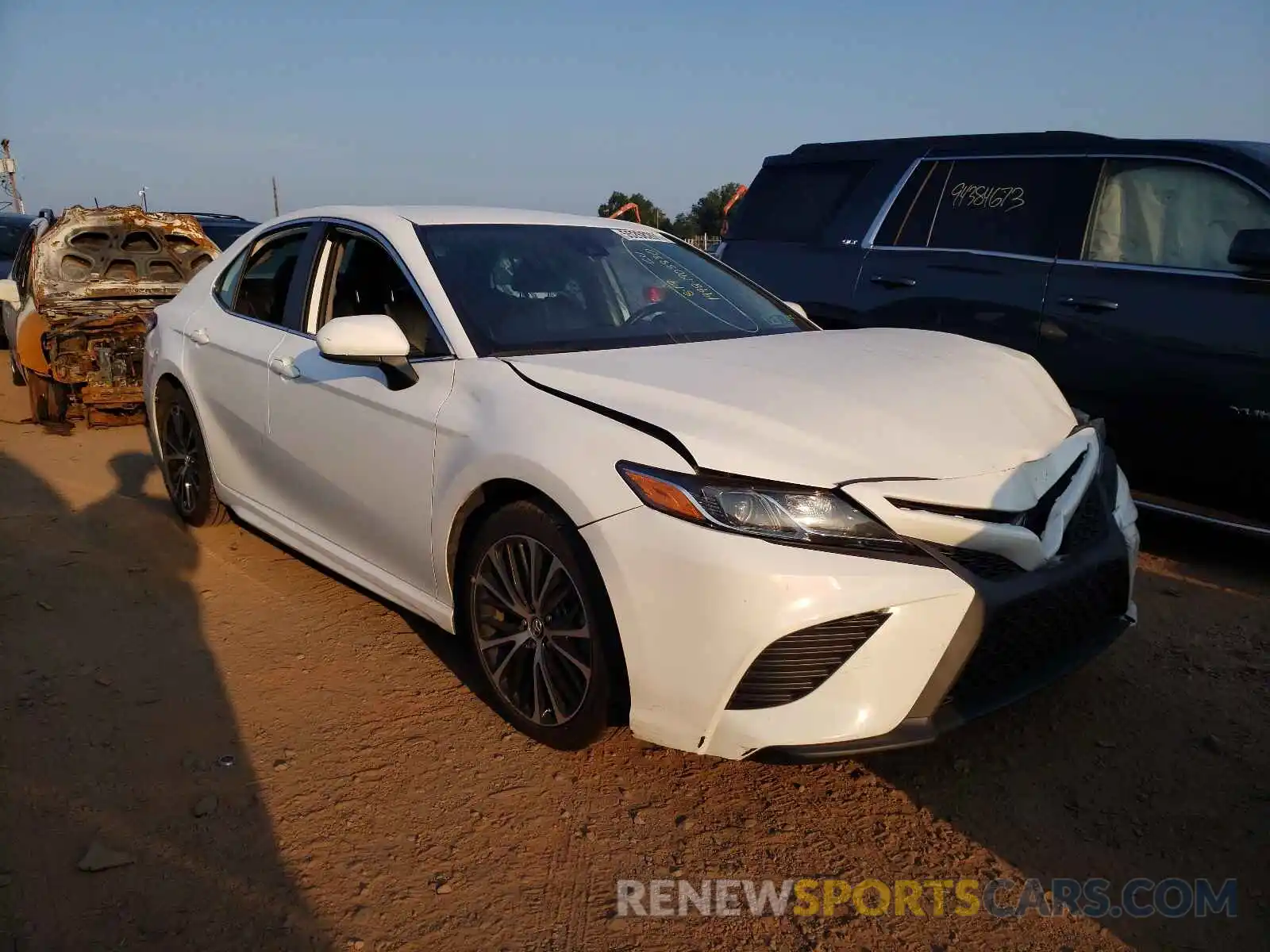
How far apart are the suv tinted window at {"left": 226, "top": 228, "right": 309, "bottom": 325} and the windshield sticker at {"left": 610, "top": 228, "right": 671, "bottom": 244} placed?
129cm

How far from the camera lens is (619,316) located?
345 cm

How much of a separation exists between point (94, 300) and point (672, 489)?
7053mm

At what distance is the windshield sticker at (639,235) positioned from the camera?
399 centimetres

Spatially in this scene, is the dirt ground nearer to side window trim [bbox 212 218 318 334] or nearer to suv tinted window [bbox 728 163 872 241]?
side window trim [bbox 212 218 318 334]

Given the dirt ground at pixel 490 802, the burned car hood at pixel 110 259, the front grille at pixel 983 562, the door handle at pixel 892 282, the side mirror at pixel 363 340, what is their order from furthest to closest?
1. the burned car hood at pixel 110 259
2. the door handle at pixel 892 282
3. the side mirror at pixel 363 340
4. the front grille at pixel 983 562
5. the dirt ground at pixel 490 802

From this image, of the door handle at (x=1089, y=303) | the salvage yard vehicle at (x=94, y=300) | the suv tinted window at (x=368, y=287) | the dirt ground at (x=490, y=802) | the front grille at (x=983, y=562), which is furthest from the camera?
the salvage yard vehicle at (x=94, y=300)

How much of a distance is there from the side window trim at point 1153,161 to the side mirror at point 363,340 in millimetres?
3256

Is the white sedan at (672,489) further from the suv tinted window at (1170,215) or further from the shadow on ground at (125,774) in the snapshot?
the suv tinted window at (1170,215)

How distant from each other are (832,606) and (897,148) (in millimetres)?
4020

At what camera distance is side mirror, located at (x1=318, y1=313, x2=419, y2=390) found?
3.00m

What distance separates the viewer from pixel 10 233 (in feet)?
43.3

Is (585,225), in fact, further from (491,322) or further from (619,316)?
(491,322)

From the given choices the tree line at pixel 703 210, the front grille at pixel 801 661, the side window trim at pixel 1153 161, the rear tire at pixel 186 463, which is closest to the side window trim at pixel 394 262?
the rear tire at pixel 186 463

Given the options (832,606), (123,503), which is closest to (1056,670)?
(832,606)
